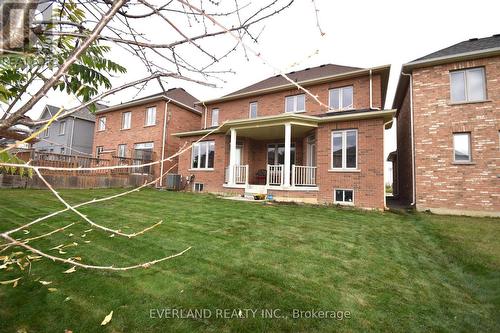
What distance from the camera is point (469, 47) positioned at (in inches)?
423

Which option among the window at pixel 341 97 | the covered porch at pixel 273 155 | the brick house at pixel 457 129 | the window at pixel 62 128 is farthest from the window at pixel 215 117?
the window at pixel 62 128

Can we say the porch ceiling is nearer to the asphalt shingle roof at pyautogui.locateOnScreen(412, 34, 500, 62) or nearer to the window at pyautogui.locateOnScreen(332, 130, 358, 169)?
the window at pyautogui.locateOnScreen(332, 130, 358, 169)

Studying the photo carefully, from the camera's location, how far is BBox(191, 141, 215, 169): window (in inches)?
605

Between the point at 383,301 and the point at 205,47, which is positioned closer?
the point at 205,47

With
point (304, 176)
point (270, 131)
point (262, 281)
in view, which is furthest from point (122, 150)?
point (262, 281)

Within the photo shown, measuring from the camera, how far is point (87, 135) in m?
24.5

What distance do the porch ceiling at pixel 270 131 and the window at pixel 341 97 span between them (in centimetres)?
220

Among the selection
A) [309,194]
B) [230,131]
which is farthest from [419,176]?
[230,131]

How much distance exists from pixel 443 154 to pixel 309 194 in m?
5.72

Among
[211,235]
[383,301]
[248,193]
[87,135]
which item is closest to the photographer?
[383,301]

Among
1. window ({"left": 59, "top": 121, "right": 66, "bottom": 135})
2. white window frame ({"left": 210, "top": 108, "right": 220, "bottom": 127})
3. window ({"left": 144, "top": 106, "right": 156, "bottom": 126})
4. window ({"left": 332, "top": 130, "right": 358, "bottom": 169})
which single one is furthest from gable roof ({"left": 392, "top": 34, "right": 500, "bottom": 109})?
window ({"left": 59, "top": 121, "right": 66, "bottom": 135})

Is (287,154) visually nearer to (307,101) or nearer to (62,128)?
(307,101)

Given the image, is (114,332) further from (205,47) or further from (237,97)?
(237,97)

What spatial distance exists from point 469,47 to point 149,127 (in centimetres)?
1912
